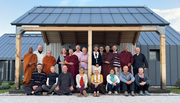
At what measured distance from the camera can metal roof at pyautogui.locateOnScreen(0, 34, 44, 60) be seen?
39.7 ft

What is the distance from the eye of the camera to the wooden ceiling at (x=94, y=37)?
8087 millimetres

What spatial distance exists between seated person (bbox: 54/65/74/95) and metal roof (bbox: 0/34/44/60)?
743 centimetres

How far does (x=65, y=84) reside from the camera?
546 cm

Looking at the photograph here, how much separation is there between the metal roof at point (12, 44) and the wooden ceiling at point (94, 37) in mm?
4759

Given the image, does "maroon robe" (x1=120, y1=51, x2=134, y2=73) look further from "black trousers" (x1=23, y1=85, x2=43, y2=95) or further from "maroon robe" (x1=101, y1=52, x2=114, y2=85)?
"black trousers" (x1=23, y1=85, x2=43, y2=95)

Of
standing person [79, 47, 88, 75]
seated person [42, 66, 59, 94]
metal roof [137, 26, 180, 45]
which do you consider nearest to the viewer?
seated person [42, 66, 59, 94]

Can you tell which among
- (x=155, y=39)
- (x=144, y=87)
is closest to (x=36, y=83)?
(x=144, y=87)

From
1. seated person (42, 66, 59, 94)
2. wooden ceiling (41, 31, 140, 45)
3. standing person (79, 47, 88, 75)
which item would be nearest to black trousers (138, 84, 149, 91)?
standing person (79, 47, 88, 75)

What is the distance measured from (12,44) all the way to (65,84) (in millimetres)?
10194

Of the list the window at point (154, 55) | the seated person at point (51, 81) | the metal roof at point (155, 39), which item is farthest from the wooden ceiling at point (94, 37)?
the seated person at point (51, 81)

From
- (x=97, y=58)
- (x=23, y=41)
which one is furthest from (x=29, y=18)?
(x=23, y=41)

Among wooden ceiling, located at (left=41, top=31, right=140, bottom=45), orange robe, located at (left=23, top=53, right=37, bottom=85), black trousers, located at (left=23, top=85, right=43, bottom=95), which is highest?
wooden ceiling, located at (left=41, top=31, right=140, bottom=45)

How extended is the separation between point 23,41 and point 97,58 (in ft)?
33.5

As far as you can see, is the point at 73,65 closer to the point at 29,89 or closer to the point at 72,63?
the point at 72,63
